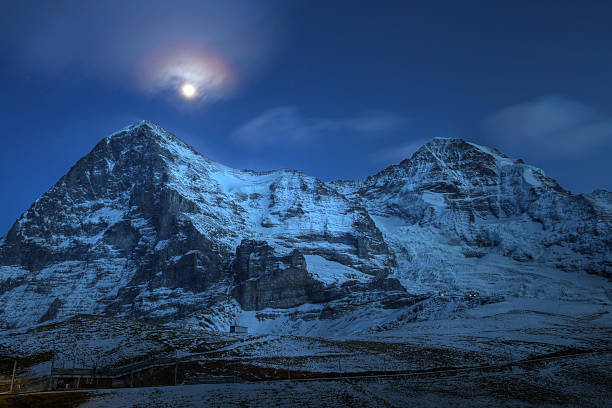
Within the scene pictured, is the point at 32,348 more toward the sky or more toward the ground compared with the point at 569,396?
more toward the sky

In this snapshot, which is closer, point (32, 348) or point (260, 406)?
point (260, 406)

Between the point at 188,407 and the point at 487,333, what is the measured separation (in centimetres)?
8252

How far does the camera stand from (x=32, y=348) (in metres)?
93.8

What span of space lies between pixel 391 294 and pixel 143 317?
9134 cm

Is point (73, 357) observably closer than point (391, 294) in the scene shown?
Yes

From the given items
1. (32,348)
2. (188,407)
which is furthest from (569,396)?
(32,348)

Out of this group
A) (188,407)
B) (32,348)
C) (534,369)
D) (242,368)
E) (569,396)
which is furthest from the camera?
(32,348)

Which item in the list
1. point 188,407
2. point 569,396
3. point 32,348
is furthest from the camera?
point 32,348

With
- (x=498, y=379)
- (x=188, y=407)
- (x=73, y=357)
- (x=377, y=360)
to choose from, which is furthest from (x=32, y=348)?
(x=498, y=379)

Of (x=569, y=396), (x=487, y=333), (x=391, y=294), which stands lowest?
(x=569, y=396)

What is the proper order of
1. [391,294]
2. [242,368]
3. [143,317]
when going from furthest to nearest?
[143,317]
[391,294]
[242,368]

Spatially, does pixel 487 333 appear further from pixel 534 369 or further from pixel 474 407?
pixel 474 407

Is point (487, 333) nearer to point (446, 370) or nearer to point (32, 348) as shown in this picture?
point (446, 370)

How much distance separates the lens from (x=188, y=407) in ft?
126
